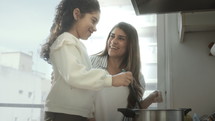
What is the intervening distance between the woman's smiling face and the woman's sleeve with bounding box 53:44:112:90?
388mm

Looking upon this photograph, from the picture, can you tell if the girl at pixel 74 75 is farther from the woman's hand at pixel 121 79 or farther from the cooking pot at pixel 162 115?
the cooking pot at pixel 162 115

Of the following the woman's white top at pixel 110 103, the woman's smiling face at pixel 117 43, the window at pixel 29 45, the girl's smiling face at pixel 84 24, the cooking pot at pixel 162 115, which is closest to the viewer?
the cooking pot at pixel 162 115

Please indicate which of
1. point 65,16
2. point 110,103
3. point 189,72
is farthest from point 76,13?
point 189,72

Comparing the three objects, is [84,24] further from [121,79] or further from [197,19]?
[197,19]

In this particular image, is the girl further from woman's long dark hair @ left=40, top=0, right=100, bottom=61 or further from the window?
the window

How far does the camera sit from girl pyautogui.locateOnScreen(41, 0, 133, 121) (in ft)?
2.56

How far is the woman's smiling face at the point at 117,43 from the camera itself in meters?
1.18

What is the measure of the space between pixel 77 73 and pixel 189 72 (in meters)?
0.73

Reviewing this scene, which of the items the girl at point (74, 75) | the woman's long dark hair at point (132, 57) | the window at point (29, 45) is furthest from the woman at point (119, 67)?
the window at point (29, 45)

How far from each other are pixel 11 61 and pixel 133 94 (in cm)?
93

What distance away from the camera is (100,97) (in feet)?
3.58

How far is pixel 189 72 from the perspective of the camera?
4.20 ft

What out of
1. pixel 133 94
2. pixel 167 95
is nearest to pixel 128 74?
pixel 133 94

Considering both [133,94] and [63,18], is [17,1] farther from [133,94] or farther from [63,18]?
[133,94]
